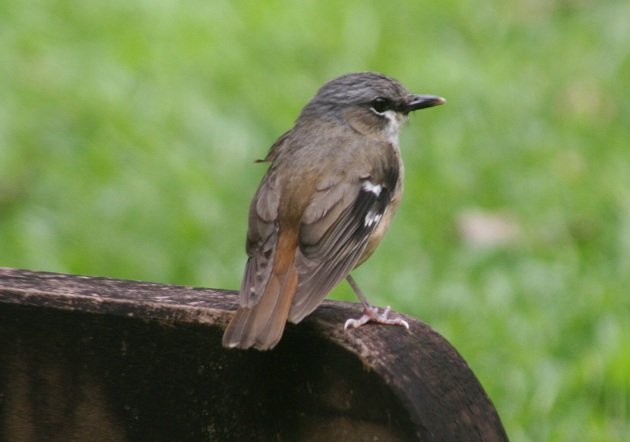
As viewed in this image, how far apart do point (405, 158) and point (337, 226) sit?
3675 millimetres

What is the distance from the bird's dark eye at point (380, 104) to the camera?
3960mm

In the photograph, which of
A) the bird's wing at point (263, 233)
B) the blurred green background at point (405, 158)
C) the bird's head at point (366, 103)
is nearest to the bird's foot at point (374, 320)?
the bird's wing at point (263, 233)

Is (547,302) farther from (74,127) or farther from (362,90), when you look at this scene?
(74,127)

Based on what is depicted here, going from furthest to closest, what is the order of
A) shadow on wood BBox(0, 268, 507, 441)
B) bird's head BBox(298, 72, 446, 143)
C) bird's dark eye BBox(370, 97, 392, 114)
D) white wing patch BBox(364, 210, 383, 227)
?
bird's dark eye BBox(370, 97, 392, 114) < bird's head BBox(298, 72, 446, 143) < white wing patch BBox(364, 210, 383, 227) < shadow on wood BBox(0, 268, 507, 441)

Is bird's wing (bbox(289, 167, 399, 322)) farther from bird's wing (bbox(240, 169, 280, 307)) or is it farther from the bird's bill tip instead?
the bird's bill tip

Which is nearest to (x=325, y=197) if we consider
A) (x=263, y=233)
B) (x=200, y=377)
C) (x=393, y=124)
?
(x=263, y=233)

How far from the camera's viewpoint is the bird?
9.80 ft

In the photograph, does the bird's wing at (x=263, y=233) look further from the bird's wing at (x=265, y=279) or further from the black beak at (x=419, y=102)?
the black beak at (x=419, y=102)

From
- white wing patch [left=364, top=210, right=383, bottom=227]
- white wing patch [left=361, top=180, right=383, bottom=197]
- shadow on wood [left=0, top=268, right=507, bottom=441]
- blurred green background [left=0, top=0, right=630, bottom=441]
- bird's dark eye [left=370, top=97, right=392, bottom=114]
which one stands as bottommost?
blurred green background [left=0, top=0, right=630, bottom=441]

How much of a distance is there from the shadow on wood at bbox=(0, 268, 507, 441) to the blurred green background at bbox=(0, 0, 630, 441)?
250 centimetres

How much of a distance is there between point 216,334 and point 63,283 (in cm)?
34

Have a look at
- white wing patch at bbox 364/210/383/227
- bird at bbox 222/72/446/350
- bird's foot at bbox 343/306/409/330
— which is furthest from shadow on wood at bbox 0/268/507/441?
white wing patch at bbox 364/210/383/227

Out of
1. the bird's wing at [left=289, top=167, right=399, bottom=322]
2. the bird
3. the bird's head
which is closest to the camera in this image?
the bird

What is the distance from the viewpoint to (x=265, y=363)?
2.24 metres
